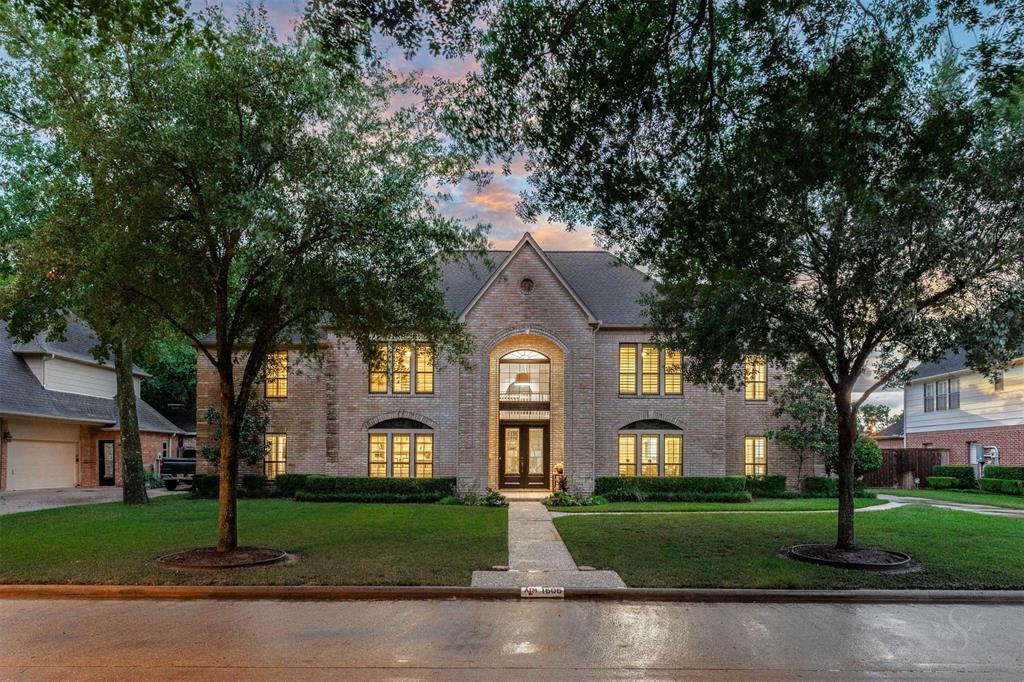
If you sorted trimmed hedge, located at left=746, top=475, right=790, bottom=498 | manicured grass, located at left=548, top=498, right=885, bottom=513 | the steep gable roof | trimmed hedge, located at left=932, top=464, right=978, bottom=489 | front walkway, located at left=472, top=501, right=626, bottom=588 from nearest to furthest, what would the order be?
front walkway, located at left=472, top=501, right=626, bottom=588 < manicured grass, located at left=548, top=498, right=885, bottom=513 < trimmed hedge, located at left=746, top=475, right=790, bottom=498 < the steep gable roof < trimmed hedge, located at left=932, top=464, right=978, bottom=489

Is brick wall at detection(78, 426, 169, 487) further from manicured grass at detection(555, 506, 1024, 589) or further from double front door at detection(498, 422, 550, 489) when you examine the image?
manicured grass at detection(555, 506, 1024, 589)

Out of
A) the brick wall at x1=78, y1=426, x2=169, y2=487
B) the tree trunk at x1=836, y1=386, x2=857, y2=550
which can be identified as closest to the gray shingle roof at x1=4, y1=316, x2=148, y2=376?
the brick wall at x1=78, y1=426, x2=169, y2=487

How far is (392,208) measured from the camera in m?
13.0

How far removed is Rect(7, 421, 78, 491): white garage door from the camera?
30.5 metres

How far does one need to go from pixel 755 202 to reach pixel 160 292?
10.1 m

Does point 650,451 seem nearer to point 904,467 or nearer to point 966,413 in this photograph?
point 904,467

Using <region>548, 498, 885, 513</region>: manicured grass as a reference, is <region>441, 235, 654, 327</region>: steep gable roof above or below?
above

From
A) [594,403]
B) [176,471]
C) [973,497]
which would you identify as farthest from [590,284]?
[176,471]

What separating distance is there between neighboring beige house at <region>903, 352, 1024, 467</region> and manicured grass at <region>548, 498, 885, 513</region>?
9.57 meters

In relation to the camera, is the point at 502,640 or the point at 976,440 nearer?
the point at 502,640

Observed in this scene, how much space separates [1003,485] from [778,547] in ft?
74.5

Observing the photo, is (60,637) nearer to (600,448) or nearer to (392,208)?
(392,208)

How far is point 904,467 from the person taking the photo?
126ft

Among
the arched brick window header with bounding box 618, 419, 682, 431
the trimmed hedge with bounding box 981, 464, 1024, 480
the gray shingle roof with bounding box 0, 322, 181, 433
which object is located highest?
the gray shingle roof with bounding box 0, 322, 181, 433
